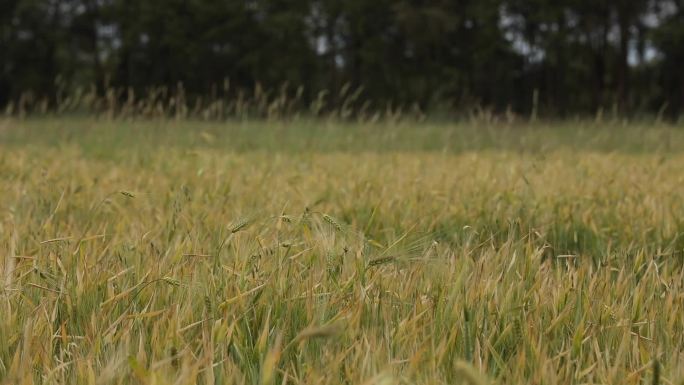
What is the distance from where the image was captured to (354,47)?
84.1 ft

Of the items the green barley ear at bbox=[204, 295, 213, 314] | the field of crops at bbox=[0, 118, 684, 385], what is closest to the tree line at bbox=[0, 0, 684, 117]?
the field of crops at bbox=[0, 118, 684, 385]

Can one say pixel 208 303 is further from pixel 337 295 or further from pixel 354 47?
pixel 354 47

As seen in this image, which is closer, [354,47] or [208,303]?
[208,303]

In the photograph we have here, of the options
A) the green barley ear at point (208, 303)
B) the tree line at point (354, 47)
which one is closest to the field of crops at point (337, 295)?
the green barley ear at point (208, 303)

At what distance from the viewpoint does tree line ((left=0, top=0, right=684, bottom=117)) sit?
75.6 feet

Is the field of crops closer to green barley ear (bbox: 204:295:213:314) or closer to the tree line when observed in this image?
green barley ear (bbox: 204:295:213:314)

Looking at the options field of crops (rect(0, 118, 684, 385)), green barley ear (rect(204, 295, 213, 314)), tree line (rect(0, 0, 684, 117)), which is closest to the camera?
field of crops (rect(0, 118, 684, 385))

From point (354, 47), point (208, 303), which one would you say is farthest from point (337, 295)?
point (354, 47)

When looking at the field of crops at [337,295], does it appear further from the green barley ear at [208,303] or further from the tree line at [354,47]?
the tree line at [354,47]

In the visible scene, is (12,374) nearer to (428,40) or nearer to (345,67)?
(428,40)

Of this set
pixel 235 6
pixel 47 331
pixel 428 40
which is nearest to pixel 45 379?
pixel 47 331

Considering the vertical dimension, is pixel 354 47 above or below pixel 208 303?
above

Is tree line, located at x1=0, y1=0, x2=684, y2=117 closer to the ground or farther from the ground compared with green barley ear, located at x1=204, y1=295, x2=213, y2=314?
farther from the ground

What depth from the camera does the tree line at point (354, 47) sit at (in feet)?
75.6
